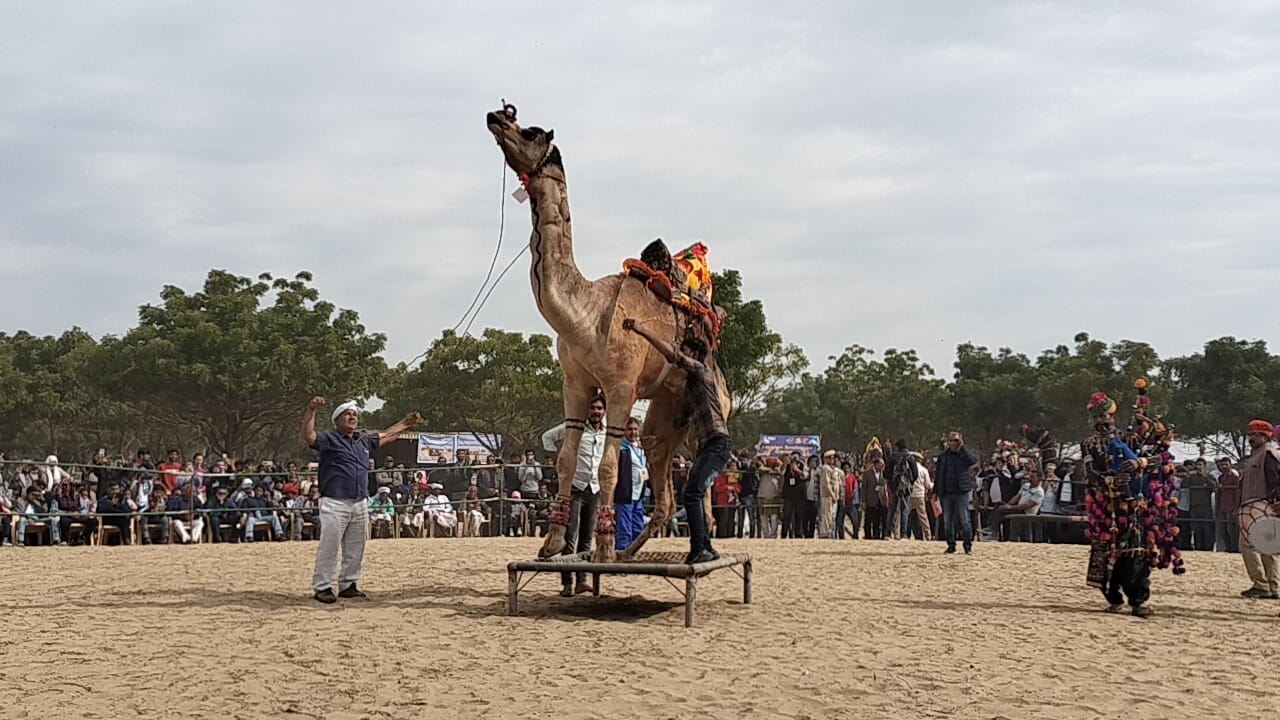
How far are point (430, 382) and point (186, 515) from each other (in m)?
26.5

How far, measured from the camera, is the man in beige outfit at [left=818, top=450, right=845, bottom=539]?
25094 mm

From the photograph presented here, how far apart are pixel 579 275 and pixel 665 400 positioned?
1.75 metres

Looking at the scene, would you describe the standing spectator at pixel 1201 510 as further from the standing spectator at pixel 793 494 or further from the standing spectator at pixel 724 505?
the standing spectator at pixel 724 505

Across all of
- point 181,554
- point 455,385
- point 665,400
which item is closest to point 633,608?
point 665,400

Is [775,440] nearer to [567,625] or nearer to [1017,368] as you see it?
[1017,368]

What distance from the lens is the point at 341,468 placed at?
1158 cm

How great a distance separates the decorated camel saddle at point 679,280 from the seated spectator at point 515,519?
12.4m

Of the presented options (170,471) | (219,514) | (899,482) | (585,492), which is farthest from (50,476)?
(899,482)

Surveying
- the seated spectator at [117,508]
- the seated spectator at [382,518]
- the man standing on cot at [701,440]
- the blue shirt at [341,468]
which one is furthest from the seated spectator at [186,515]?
the man standing on cot at [701,440]

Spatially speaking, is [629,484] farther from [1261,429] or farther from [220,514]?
[220,514]

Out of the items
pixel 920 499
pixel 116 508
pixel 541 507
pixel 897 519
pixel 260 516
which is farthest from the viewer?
pixel 541 507

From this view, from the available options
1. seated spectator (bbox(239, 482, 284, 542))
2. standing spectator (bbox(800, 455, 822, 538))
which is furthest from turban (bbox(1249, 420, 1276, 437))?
seated spectator (bbox(239, 482, 284, 542))

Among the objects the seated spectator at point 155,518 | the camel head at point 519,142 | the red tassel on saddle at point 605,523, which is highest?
the camel head at point 519,142

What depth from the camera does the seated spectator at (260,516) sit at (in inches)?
894
